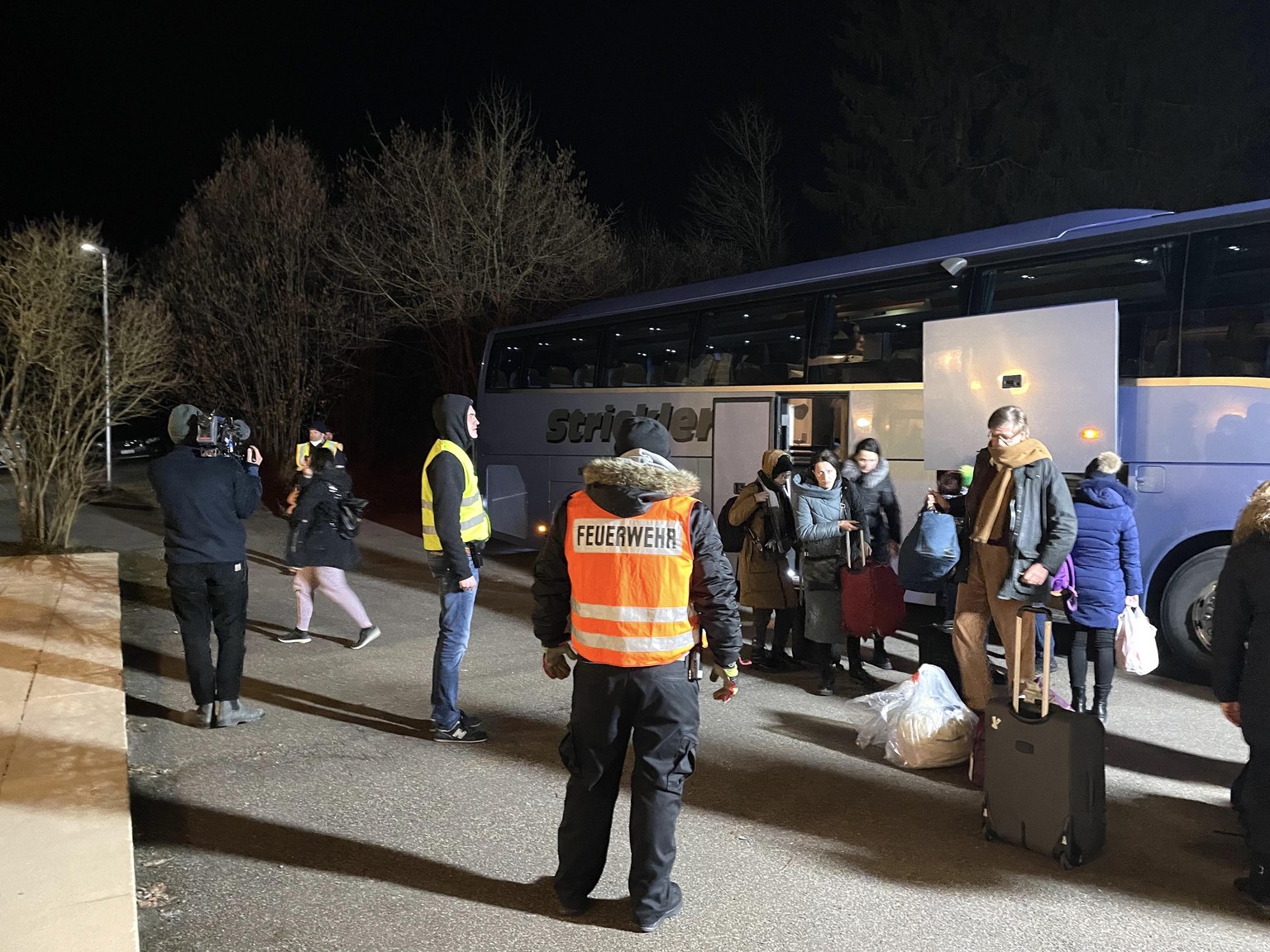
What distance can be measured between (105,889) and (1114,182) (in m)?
22.9

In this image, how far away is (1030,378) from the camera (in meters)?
7.75

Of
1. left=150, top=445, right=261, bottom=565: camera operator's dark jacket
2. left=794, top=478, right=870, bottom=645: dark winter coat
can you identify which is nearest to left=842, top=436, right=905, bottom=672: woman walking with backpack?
left=794, top=478, right=870, bottom=645: dark winter coat

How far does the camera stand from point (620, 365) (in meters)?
12.1

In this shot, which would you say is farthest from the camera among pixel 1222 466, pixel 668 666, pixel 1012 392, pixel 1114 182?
pixel 1114 182

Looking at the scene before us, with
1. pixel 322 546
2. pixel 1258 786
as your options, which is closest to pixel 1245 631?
pixel 1258 786

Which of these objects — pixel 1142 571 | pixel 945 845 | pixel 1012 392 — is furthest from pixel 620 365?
pixel 945 845

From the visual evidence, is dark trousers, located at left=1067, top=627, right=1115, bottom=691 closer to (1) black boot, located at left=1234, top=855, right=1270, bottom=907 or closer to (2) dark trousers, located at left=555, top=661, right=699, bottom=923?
(1) black boot, located at left=1234, top=855, right=1270, bottom=907

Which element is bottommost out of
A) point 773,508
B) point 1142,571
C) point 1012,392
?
point 1142,571

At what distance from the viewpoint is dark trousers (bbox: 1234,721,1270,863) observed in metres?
3.55

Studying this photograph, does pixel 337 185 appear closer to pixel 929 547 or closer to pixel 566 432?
pixel 566 432

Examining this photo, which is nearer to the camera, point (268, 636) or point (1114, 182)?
point (268, 636)

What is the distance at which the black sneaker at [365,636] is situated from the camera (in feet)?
26.0

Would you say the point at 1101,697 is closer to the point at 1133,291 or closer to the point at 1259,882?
the point at 1259,882

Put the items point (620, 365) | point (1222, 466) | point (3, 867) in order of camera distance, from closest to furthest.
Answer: point (3, 867), point (1222, 466), point (620, 365)
